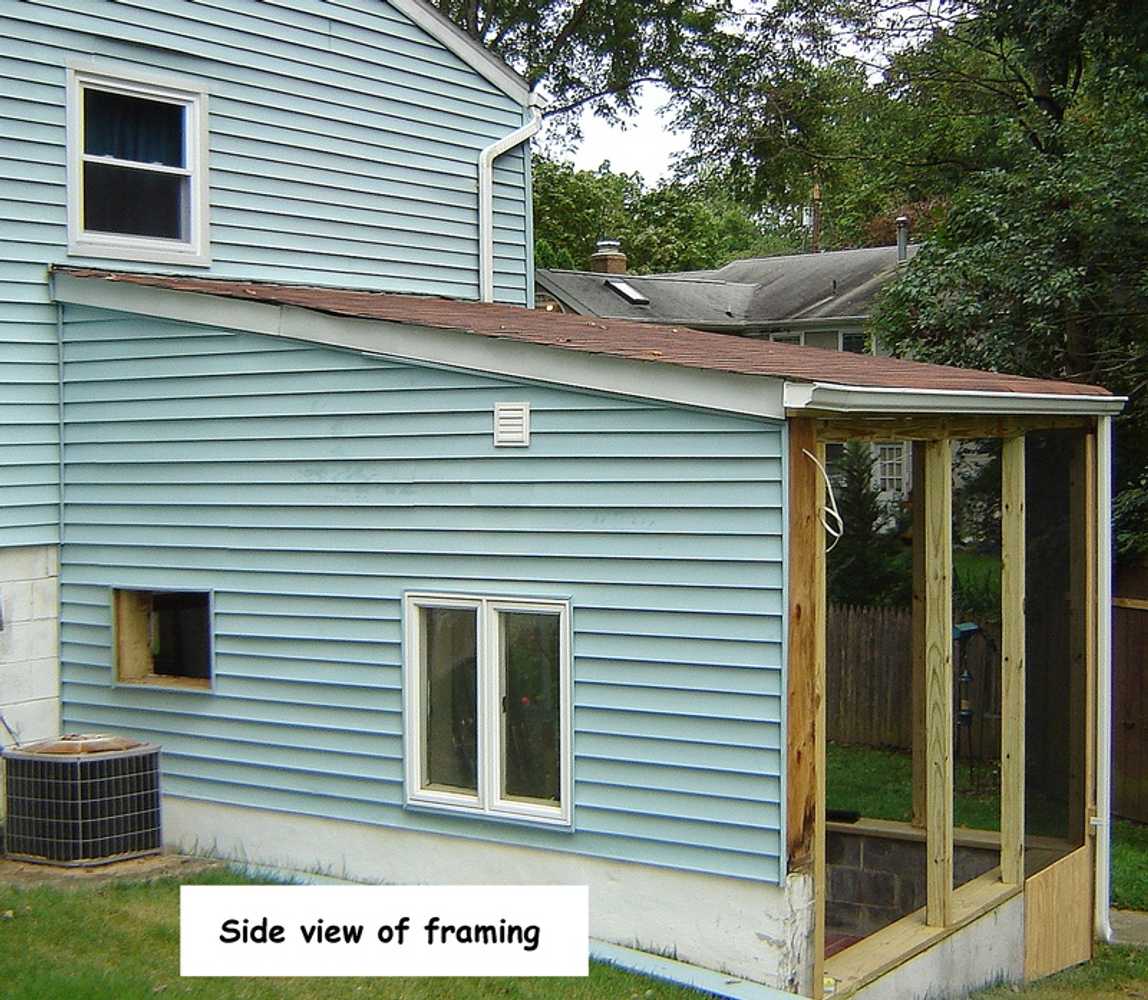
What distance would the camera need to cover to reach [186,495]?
907 centimetres

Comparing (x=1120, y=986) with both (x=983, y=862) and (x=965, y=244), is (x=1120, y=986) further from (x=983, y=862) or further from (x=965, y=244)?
(x=965, y=244)

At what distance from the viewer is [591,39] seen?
25.8 metres

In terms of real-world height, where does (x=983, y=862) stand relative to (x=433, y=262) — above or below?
below

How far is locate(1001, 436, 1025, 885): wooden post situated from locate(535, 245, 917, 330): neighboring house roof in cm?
1784

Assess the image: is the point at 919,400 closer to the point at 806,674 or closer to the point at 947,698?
the point at 806,674

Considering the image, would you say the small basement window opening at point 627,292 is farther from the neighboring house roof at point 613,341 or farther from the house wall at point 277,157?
the neighboring house roof at point 613,341

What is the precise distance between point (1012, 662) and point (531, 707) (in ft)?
10.6

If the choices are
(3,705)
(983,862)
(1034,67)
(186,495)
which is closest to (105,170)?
(186,495)

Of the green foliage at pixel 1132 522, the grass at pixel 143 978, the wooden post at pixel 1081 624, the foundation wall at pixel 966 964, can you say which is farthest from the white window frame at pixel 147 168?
the green foliage at pixel 1132 522

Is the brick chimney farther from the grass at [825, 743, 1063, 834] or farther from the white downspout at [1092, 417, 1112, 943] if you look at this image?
the white downspout at [1092, 417, 1112, 943]

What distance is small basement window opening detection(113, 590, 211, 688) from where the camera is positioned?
Result: 9188 millimetres

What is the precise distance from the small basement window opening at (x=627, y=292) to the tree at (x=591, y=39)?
3.59 m

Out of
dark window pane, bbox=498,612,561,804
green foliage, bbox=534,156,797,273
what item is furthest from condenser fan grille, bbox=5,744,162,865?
green foliage, bbox=534,156,797,273

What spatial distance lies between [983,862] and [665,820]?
304 centimetres
